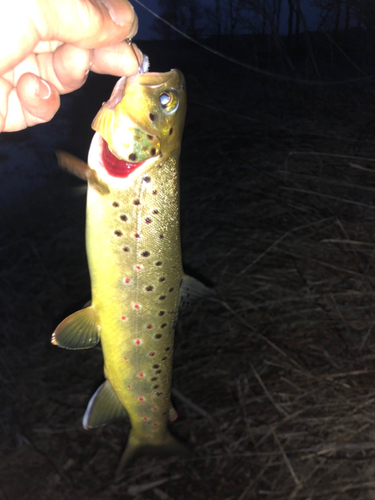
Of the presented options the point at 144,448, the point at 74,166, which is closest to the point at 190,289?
the point at 74,166

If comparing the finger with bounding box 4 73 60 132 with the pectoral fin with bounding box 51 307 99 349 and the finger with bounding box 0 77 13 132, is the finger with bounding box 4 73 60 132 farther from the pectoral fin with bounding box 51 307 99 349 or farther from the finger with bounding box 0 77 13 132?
the pectoral fin with bounding box 51 307 99 349

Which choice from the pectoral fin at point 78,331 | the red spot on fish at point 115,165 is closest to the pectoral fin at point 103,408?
the pectoral fin at point 78,331

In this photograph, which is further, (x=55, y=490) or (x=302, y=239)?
(x=302, y=239)

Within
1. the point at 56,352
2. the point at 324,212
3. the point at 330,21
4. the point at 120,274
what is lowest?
the point at 56,352

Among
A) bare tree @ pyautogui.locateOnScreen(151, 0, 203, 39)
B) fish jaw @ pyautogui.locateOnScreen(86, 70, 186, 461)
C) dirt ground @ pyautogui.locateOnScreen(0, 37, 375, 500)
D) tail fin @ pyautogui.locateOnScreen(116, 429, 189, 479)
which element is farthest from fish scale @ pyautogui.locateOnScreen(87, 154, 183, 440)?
bare tree @ pyautogui.locateOnScreen(151, 0, 203, 39)

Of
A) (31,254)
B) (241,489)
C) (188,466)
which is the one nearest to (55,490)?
(188,466)

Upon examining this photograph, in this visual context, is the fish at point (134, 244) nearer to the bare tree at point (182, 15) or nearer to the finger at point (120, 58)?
the finger at point (120, 58)

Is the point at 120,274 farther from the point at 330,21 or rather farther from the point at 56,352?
the point at 330,21

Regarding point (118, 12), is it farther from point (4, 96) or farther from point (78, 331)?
point (78, 331)
